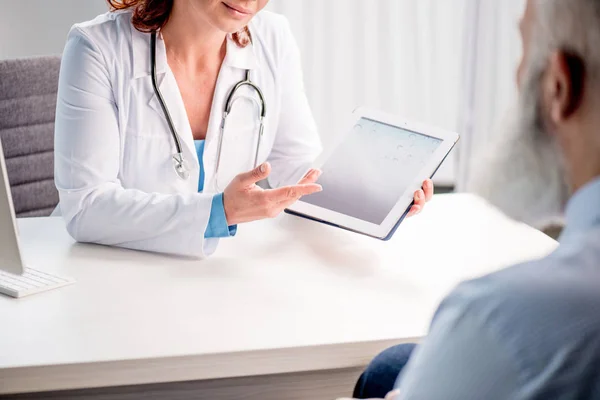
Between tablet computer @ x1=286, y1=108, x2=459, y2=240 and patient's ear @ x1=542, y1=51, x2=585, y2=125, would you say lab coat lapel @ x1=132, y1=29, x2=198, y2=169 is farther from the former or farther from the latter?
patient's ear @ x1=542, y1=51, x2=585, y2=125

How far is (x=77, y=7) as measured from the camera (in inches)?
135

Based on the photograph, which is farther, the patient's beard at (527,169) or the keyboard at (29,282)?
the keyboard at (29,282)

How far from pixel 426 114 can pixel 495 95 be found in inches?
Answer: 11.9

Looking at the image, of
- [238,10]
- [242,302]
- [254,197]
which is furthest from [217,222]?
[238,10]

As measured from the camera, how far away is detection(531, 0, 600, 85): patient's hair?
31.5 inches

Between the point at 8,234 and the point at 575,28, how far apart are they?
34.2 inches

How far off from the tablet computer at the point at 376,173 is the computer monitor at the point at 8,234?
573 millimetres

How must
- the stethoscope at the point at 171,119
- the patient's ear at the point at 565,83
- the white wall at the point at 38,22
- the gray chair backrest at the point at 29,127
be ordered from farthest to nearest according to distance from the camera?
the white wall at the point at 38,22 < the gray chair backrest at the point at 29,127 < the stethoscope at the point at 171,119 < the patient's ear at the point at 565,83

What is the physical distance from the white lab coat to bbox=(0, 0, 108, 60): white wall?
1.52 metres

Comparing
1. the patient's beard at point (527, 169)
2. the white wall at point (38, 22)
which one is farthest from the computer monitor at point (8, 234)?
the white wall at point (38, 22)

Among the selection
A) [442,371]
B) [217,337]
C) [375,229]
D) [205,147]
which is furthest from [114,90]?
[442,371]

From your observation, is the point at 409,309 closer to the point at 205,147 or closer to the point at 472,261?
the point at 472,261

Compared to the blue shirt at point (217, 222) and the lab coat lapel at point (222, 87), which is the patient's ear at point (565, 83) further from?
the lab coat lapel at point (222, 87)

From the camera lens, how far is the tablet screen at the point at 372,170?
66.7 inches
